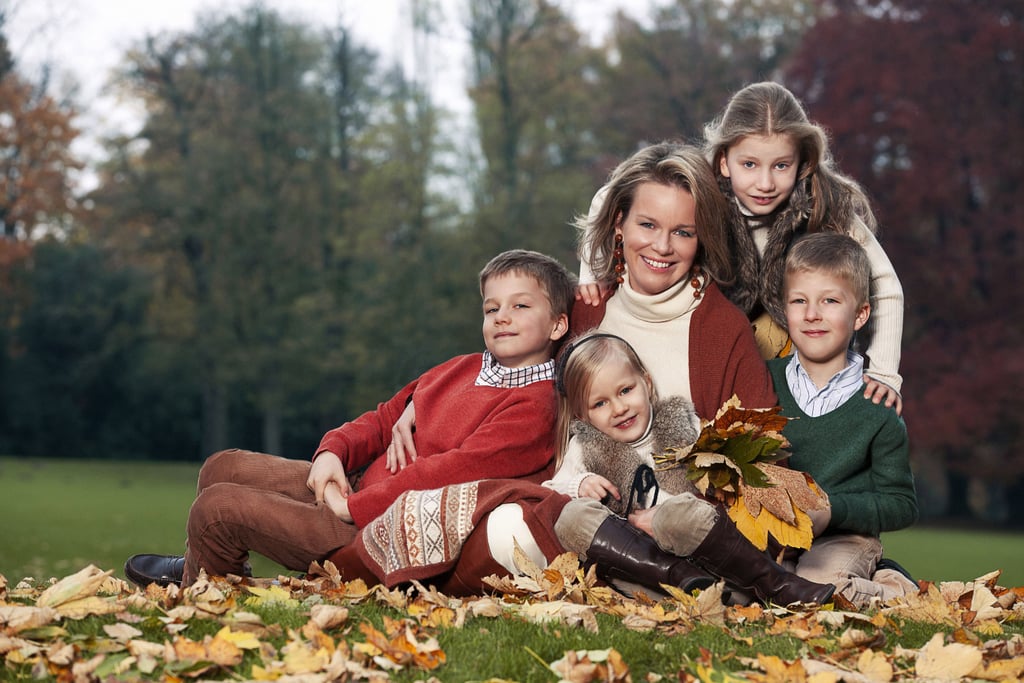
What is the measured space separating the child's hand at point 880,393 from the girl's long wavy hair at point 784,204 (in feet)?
1.46

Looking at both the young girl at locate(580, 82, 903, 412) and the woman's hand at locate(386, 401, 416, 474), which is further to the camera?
the young girl at locate(580, 82, 903, 412)

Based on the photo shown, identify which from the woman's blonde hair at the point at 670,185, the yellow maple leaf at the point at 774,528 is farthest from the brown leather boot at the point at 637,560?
the woman's blonde hair at the point at 670,185

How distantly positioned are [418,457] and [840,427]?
1.57m

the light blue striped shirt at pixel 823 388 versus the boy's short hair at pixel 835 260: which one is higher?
the boy's short hair at pixel 835 260

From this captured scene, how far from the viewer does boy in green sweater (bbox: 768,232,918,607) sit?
12.8 ft

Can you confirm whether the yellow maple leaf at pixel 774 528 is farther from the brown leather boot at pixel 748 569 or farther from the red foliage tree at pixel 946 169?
the red foliage tree at pixel 946 169

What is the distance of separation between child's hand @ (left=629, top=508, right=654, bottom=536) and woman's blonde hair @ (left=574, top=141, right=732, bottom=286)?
1.08m

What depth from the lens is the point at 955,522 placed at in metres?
20.4

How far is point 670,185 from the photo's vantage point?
414cm

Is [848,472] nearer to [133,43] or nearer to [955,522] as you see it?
[955,522]

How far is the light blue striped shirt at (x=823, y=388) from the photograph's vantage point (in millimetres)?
4141

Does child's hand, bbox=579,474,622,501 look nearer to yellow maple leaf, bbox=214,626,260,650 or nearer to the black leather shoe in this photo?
yellow maple leaf, bbox=214,626,260,650

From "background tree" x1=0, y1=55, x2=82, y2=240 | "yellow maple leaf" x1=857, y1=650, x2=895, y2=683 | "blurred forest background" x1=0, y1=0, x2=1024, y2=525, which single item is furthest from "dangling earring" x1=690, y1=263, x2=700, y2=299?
"background tree" x1=0, y1=55, x2=82, y2=240

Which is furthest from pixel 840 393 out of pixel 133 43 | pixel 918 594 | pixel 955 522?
pixel 133 43
